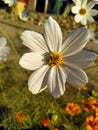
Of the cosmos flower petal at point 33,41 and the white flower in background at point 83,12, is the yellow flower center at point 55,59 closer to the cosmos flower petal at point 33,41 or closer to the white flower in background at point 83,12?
the cosmos flower petal at point 33,41

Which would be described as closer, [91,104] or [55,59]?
[55,59]

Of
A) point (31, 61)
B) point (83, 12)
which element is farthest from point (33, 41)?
point (83, 12)

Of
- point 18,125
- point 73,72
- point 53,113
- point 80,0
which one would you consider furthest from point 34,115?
point 73,72

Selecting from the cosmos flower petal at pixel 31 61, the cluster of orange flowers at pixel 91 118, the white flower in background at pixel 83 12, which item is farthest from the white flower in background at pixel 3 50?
the cluster of orange flowers at pixel 91 118

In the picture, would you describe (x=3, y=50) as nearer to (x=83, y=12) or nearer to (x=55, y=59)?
(x=55, y=59)

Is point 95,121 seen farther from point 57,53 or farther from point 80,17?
point 57,53

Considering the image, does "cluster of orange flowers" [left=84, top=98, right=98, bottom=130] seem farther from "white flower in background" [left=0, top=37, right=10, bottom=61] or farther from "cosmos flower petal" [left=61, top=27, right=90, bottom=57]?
"cosmos flower petal" [left=61, top=27, right=90, bottom=57]

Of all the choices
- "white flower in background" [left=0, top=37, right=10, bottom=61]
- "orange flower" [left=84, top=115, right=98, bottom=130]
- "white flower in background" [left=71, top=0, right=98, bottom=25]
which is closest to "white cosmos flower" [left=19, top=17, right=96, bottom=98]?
"white flower in background" [left=0, top=37, right=10, bottom=61]
